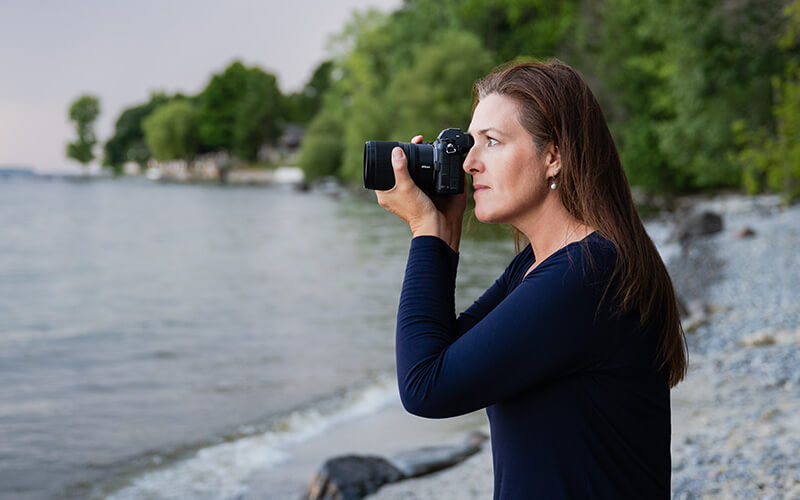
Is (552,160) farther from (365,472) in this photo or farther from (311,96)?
(311,96)

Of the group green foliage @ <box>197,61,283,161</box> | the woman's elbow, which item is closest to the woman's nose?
the woman's elbow

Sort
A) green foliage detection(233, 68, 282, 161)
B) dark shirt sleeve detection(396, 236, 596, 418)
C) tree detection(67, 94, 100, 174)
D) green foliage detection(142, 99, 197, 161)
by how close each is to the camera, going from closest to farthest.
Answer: dark shirt sleeve detection(396, 236, 596, 418) → green foliage detection(233, 68, 282, 161) → green foliage detection(142, 99, 197, 161) → tree detection(67, 94, 100, 174)

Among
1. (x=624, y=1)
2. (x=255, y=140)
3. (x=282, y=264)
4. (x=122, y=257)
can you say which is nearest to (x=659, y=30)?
(x=624, y=1)

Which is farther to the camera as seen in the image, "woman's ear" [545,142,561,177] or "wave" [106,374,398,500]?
"wave" [106,374,398,500]

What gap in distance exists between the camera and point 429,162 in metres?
1.61

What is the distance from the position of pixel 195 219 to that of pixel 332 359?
101 ft

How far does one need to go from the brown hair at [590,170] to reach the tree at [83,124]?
12458cm

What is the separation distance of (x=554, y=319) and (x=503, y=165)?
1.16 feet

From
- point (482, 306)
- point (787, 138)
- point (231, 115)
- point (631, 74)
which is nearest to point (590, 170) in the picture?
point (482, 306)

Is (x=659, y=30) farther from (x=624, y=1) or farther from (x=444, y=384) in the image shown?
(x=444, y=384)

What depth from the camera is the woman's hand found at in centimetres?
155

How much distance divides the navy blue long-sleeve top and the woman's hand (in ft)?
0.26

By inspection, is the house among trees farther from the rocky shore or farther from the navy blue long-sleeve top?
the navy blue long-sleeve top

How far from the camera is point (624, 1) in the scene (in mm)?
33156
